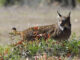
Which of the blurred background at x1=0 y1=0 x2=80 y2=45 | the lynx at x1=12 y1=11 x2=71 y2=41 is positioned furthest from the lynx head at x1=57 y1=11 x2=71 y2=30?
the blurred background at x1=0 y1=0 x2=80 y2=45

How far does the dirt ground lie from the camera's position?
18641 mm

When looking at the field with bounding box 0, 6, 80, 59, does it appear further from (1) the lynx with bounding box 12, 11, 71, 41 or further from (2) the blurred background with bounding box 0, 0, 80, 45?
(1) the lynx with bounding box 12, 11, 71, 41

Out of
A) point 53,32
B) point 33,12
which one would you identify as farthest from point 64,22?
point 33,12

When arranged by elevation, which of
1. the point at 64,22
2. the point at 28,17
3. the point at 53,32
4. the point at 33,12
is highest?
the point at 33,12

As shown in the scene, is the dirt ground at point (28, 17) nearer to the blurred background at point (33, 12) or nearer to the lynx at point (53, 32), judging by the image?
the blurred background at point (33, 12)

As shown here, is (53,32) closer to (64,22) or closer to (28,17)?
(64,22)

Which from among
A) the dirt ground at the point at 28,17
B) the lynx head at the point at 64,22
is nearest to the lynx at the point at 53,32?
the lynx head at the point at 64,22

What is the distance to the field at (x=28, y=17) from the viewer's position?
1866cm

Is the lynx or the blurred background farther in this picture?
the blurred background

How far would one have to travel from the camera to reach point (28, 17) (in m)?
21.7

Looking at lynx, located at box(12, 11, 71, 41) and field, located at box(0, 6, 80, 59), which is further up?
field, located at box(0, 6, 80, 59)

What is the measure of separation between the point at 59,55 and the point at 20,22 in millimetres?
12498

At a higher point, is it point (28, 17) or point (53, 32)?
point (28, 17)

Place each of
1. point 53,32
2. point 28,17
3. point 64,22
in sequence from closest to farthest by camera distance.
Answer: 1. point 64,22
2. point 53,32
3. point 28,17
